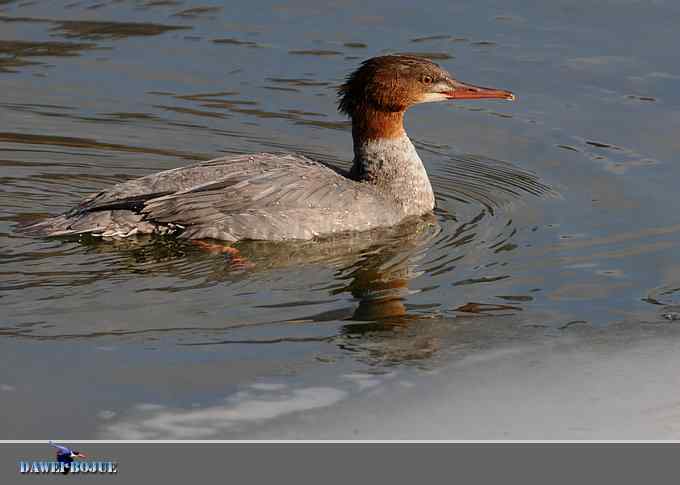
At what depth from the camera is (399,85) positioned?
9.91m

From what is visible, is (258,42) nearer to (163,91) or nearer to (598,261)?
(163,91)

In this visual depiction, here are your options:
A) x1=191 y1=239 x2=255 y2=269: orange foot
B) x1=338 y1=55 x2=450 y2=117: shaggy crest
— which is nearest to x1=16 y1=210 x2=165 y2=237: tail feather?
x1=191 y1=239 x2=255 y2=269: orange foot

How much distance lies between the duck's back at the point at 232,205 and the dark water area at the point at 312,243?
0.16 metres

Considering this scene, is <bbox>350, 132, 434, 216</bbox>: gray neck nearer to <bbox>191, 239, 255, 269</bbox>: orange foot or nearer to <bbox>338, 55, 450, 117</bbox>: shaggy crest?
<bbox>338, 55, 450, 117</bbox>: shaggy crest

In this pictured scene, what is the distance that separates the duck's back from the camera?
9.13 m

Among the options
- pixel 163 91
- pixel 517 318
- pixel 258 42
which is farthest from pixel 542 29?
pixel 517 318

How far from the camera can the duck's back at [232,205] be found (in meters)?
9.13

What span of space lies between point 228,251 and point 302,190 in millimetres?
802
